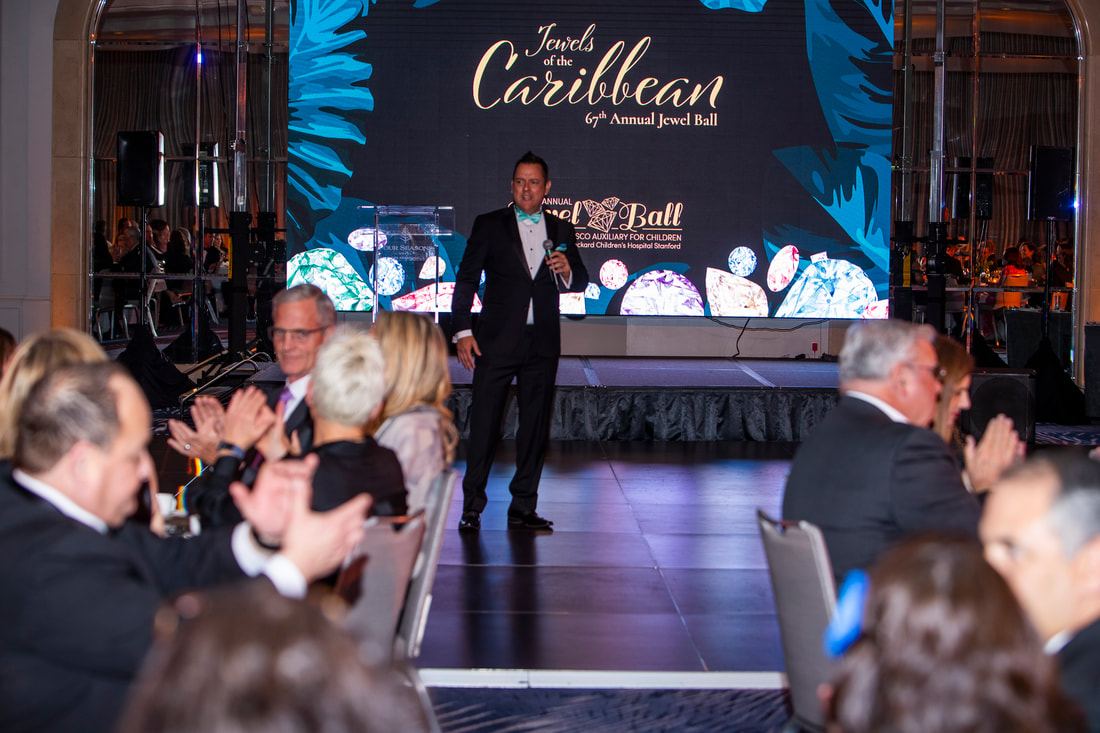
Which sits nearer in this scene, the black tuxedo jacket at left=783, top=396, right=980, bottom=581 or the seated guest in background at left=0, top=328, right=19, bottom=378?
the black tuxedo jacket at left=783, top=396, right=980, bottom=581

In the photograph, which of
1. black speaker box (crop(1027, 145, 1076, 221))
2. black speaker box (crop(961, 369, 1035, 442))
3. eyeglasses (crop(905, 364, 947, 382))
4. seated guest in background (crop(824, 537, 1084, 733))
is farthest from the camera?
black speaker box (crop(1027, 145, 1076, 221))

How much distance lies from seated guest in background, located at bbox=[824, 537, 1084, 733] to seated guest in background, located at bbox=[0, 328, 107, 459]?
1512 mm

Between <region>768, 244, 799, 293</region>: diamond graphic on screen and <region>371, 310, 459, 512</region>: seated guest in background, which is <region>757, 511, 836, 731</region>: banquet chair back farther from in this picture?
<region>768, 244, 799, 293</region>: diamond graphic on screen

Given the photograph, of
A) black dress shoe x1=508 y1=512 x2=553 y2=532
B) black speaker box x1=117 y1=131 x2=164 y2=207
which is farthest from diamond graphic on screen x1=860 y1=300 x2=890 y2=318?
black speaker box x1=117 y1=131 x2=164 y2=207

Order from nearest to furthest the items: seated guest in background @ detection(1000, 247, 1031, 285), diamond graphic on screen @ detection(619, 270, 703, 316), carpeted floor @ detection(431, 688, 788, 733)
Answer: carpeted floor @ detection(431, 688, 788, 733) → diamond graphic on screen @ detection(619, 270, 703, 316) → seated guest in background @ detection(1000, 247, 1031, 285)

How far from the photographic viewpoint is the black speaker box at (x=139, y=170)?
860 cm

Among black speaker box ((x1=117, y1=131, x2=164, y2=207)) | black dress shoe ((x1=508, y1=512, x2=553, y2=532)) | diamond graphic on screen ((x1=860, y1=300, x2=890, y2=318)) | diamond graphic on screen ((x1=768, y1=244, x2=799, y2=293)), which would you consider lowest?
black dress shoe ((x1=508, y1=512, x2=553, y2=532))

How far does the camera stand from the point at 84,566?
4.96 ft

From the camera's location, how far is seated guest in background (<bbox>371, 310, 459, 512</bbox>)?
106 inches

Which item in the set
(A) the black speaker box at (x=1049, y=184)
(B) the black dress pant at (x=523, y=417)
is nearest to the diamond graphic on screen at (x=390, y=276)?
(B) the black dress pant at (x=523, y=417)

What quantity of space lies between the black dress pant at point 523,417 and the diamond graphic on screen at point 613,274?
4.13 meters

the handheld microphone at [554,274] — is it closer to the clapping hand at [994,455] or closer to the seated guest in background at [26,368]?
the clapping hand at [994,455]

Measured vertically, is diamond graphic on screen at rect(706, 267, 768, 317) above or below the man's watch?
above

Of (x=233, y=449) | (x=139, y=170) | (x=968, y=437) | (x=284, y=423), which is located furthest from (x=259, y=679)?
(x=139, y=170)
